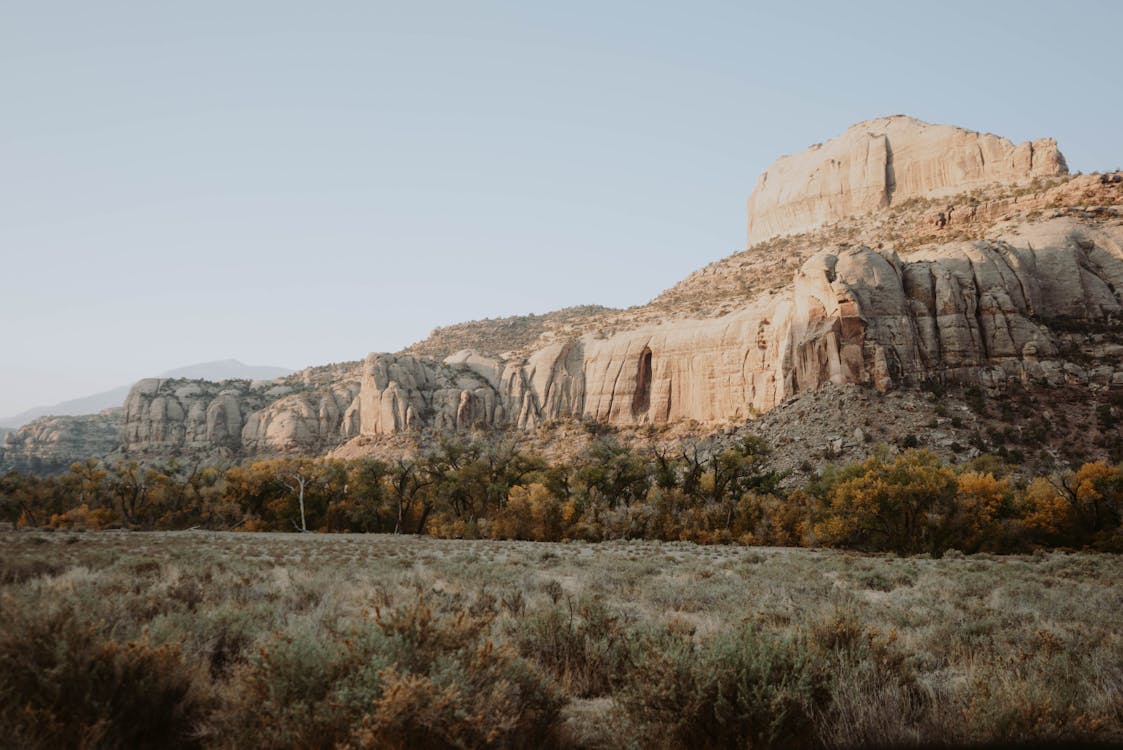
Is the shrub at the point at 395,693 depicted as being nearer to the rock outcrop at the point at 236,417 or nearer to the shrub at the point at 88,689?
the shrub at the point at 88,689

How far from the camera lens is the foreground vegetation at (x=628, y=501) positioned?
3103 centimetres

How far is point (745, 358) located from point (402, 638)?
60.7 metres

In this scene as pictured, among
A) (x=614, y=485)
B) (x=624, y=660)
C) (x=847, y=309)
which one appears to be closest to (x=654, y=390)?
(x=847, y=309)

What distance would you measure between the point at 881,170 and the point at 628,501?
76578mm

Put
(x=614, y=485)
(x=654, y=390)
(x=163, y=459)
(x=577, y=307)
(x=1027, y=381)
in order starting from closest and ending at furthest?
(x=614, y=485), (x=1027, y=381), (x=654, y=390), (x=163, y=459), (x=577, y=307)

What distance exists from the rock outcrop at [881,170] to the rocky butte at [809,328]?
0.28 m

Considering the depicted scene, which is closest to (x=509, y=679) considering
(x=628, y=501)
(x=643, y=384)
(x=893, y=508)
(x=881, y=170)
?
(x=893, y=508)

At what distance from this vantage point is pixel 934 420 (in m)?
43.0

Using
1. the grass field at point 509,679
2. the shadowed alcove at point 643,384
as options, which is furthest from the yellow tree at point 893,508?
the shadowed alcove at point 643,384

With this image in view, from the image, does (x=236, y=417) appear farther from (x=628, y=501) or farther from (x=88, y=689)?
(x=88, y=689)

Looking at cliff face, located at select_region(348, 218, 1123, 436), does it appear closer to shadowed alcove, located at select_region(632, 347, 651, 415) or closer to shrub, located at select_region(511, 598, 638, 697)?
shadowed alcove, located at select_region(632, 347, 651, 415)

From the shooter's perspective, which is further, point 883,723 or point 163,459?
point 163,459

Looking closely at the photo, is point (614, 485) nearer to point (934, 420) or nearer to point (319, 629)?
point (934, 420)

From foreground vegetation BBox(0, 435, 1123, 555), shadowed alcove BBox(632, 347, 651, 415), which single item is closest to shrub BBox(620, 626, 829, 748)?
foreground vegetation BBox(0, 435, 1123, 555)
